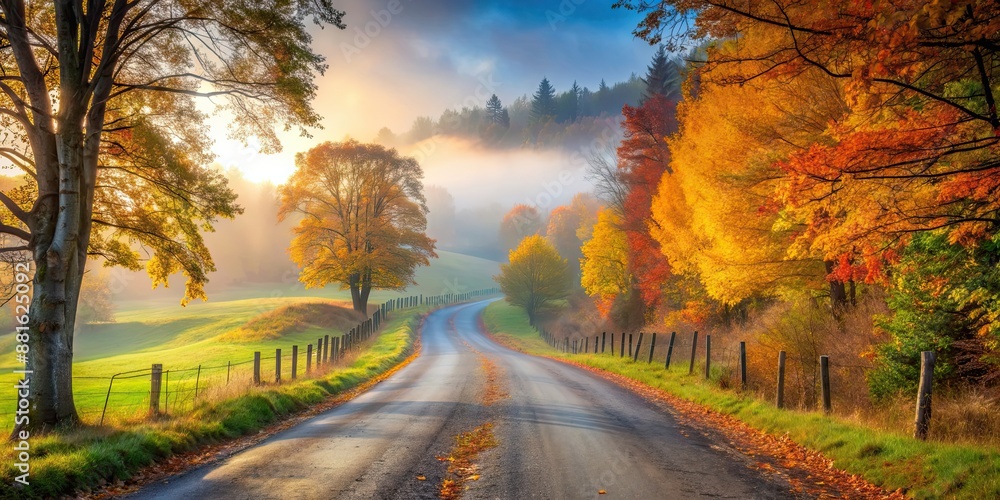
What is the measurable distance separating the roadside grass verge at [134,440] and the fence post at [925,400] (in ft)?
35.7

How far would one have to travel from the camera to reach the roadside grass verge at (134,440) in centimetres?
570

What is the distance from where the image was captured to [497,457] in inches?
279

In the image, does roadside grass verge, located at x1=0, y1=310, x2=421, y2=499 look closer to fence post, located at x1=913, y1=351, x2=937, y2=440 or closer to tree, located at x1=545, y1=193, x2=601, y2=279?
fence post, located at x1=913, y1=351, x2=937, y2=440

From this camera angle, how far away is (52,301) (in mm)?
7887

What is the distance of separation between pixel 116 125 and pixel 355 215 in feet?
92.8

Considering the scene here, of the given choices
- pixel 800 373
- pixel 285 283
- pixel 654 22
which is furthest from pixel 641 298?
pixel 285 283

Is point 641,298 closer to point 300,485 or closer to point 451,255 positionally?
point 300,485

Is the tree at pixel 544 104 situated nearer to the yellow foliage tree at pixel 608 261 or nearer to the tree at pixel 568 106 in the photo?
the tree at pixel 568 106

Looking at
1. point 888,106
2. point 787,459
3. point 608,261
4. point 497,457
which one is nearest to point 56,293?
point 497,457

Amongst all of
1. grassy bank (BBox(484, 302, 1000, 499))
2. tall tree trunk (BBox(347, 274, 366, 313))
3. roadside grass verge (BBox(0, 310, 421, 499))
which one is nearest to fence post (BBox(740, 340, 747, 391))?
grassy bank (BBox(484, 302, 1000, 499))

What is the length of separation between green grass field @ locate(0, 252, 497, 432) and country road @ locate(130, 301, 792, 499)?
12.9 feet

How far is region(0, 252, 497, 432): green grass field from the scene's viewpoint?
1359 cm

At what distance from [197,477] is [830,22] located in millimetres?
9275

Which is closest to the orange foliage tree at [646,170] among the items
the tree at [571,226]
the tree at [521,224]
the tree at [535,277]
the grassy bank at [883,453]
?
the grassy bank at [883,453]
